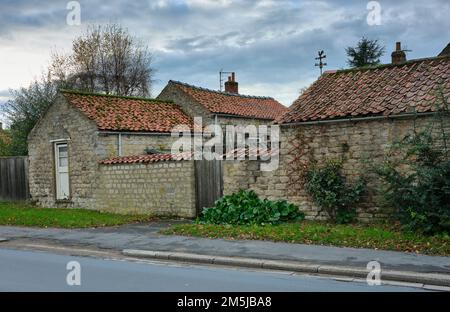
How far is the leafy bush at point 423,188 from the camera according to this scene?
10.7 meters

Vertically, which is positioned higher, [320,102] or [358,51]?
[358,51]

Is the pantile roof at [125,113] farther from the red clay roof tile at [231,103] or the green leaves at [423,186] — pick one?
the green leaves at [423,186]

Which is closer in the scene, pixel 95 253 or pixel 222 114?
pixel 95 253

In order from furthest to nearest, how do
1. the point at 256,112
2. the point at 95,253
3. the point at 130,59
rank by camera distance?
the point at 130,59 < the point at 256,112 < the point at 95,253

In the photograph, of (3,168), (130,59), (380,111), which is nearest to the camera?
(380,111)

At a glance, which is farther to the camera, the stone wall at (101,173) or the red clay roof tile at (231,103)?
the red clay roof tile at (231,103)

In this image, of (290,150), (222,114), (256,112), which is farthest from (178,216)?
(256,112)

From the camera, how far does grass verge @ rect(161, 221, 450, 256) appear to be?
32.9 ft

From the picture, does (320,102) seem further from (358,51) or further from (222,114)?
(358,51)

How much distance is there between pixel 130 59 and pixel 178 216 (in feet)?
97.6

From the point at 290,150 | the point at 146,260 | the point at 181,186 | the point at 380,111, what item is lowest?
the point at 146,260

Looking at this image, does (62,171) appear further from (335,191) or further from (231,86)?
(231,86)

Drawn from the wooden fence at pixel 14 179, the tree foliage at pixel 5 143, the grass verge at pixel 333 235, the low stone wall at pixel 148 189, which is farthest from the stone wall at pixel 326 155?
the tree foliage at pixel 5 143

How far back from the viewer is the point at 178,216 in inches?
651
